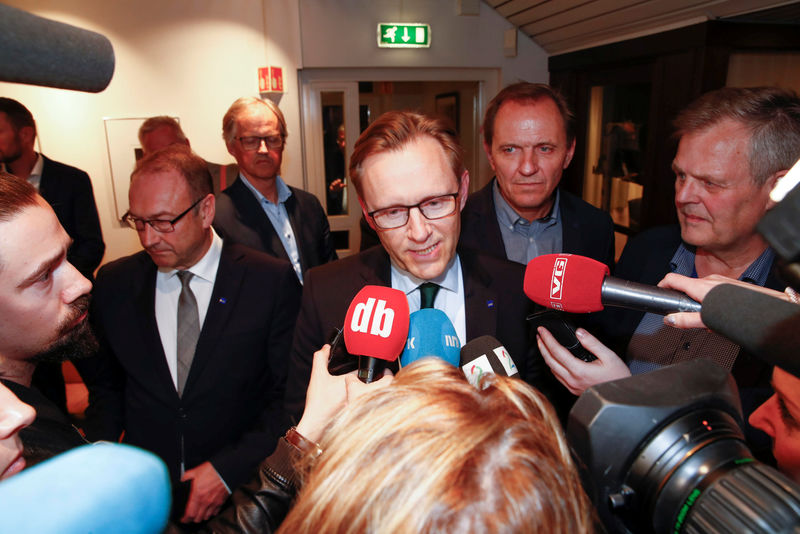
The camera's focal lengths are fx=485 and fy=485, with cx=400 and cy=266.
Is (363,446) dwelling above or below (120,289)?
above

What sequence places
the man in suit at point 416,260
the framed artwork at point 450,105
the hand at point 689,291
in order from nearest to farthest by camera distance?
1. the hand at point 689,291
2. the man in suit at point 416,260
3. the framed artwork at point 450,105

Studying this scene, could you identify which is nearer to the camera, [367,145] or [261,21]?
[367,145]

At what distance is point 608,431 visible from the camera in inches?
23.6

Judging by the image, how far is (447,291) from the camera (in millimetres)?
1586

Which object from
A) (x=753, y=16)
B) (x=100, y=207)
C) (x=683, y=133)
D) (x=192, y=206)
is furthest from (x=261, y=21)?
(x=683, y=133)

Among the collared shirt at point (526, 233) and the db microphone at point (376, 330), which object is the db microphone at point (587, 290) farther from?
the collared shirt at point (526, 233)

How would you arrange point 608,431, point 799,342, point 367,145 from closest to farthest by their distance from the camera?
point 799,342 < point 608,431 < point 367,145

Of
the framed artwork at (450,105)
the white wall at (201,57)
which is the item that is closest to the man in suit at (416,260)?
the white wall at (201,57)

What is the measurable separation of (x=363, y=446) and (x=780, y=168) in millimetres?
1562

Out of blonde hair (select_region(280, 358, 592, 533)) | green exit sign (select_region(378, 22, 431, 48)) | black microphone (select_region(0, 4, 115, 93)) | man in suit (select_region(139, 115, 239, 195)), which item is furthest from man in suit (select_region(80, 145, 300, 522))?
green exit sign (select_region(378, 22, 431, 48))

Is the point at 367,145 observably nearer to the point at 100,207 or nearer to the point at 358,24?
the point at 358,24

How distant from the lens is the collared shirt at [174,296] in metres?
1.83

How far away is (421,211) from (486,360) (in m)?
0.50

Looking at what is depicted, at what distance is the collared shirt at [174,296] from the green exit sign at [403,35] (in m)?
3.72
